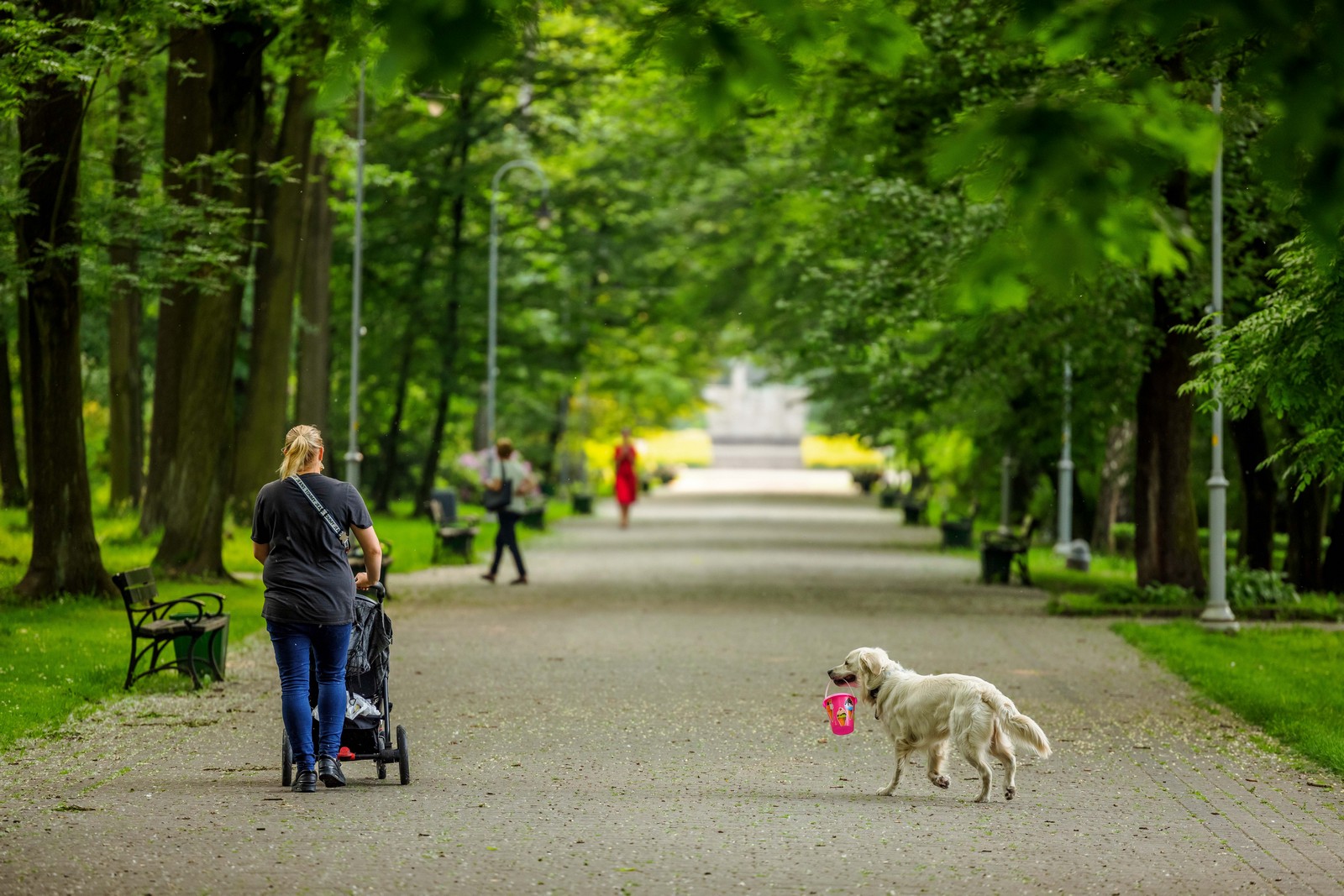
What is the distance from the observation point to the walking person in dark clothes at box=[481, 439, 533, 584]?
82.5 feet

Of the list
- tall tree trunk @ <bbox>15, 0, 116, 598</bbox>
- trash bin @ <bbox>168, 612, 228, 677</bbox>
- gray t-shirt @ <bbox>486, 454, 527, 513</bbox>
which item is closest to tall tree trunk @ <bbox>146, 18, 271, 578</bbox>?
tall tree trunk @ <bbox>15, 0, 116, 598</bbox>

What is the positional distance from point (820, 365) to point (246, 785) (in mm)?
19164

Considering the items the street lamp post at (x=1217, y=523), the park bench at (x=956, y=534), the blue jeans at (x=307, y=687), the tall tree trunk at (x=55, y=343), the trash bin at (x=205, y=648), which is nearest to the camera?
the blue jeans at (x=307, y=687)

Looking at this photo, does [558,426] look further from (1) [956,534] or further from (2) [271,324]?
(2) [271,324]

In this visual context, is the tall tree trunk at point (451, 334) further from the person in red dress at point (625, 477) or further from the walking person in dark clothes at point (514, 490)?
the walking person in dark clothes at point (514, 490)

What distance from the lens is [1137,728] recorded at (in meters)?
12.6

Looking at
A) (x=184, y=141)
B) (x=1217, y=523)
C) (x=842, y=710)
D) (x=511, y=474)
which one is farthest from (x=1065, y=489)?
(x=842, y=710)

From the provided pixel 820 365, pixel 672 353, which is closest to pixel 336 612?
pixel 820 365

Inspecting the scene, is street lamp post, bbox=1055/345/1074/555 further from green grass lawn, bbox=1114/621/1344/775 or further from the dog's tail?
the dog's tail

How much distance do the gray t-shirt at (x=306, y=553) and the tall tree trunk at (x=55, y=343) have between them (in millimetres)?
8453

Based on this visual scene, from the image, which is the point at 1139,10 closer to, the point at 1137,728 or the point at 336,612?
the point at 336,612

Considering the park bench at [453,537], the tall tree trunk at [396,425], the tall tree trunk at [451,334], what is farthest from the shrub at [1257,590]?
the tall tree trunk at [396,425]

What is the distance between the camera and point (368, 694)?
384 inches

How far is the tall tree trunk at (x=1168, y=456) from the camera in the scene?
876 inches
